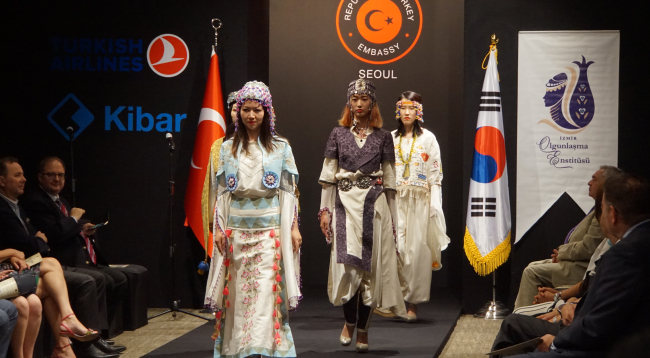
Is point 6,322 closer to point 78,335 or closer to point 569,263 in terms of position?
point 78,335

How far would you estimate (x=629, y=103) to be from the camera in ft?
20.6

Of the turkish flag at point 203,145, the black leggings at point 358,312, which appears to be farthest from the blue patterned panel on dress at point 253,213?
the turkish flag at point 203,145

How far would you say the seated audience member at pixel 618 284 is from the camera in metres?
2.48

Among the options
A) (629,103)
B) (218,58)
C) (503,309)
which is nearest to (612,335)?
(503,309)

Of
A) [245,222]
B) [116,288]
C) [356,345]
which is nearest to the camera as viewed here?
[245,222]

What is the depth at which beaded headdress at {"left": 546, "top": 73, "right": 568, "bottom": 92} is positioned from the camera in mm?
6332

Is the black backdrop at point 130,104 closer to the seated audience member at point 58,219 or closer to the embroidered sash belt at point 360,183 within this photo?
the seated audience member at point 58,219

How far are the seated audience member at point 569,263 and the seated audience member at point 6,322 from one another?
3.25 meters

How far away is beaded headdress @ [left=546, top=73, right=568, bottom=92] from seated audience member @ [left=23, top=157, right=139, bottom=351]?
13.0ft

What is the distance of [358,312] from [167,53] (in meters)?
3.19

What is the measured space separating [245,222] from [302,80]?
4.08 m

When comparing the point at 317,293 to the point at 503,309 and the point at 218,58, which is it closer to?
the point at 503,309

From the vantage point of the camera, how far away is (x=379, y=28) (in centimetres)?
784

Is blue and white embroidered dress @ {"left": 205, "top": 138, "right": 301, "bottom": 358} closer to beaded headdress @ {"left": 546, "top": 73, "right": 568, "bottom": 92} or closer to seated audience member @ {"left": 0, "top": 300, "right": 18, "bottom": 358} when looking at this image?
seated audience member @ {"left": 0, "top": 300, "right": 18, "bottom": 358}
